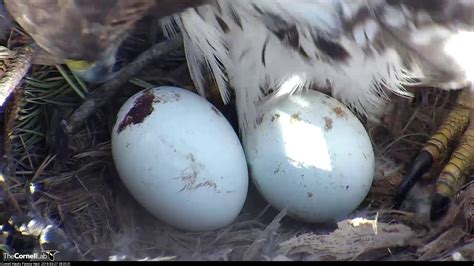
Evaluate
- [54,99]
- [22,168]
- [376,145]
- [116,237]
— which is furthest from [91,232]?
[376,145]

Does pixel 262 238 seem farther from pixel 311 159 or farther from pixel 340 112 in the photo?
pixel 340 112

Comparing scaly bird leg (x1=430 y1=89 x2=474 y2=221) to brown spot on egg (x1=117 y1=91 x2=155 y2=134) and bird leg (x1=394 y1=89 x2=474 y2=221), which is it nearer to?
bird leg (x1=394 y1=89 x2=474 y2=221)

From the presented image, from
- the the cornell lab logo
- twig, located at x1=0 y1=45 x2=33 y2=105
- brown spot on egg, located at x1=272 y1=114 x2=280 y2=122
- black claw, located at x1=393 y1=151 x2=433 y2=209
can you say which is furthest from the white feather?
the the cornell lab logo

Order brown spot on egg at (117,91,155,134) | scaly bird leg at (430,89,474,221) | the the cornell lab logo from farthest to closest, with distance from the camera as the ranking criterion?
scaly bird leg at (430,89,474,221), brown spot on egg at (117,91,155,134), the the cornell lab logo

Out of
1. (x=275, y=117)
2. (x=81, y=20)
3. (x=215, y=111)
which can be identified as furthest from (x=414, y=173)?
(x=81, y=20)

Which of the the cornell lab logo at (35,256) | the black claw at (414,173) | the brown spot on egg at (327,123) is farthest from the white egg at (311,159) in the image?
the the cornell lab logo at (35,256)

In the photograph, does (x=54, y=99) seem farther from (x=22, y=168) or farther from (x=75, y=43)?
(x=75, y=43)
